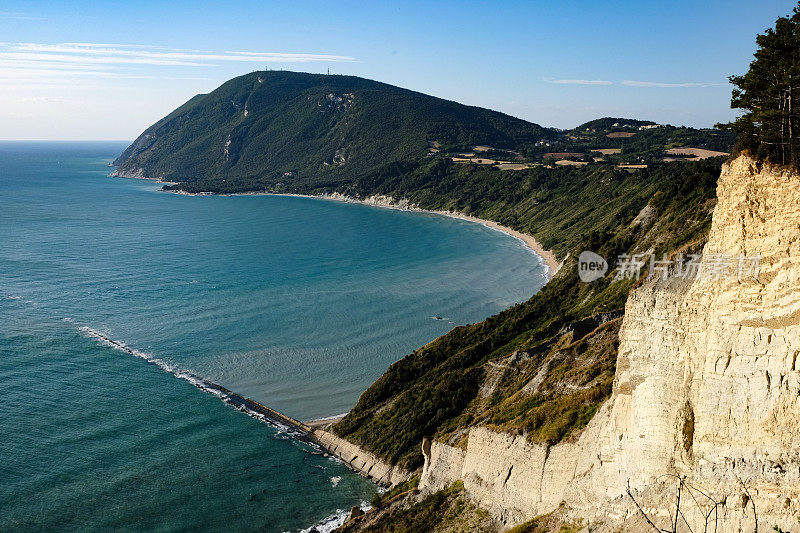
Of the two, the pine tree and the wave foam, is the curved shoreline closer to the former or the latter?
the wave foam

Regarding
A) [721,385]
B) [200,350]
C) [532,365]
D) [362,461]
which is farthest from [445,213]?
[721,385]

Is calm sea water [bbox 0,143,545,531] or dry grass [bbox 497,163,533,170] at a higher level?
dry grass [bbox 497,163,533,170]

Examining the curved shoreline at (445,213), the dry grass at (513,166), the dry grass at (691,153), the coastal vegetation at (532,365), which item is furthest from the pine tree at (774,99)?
the dry grass at (513,166)

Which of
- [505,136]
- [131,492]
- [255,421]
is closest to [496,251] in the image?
[255,421]

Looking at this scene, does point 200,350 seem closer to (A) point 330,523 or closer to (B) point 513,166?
(A) point 330,523

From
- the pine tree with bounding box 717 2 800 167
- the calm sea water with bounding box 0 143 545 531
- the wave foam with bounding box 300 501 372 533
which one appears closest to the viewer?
the pine tree with bounding box 717 2 800 167

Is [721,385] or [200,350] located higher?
[721,385]

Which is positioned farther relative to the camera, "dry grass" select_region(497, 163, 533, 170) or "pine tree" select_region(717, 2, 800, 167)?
Answer: "dry grass" select_region(497, 163, 533, 170)

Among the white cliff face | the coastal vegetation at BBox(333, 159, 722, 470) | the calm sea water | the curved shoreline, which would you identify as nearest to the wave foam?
the calm sea water

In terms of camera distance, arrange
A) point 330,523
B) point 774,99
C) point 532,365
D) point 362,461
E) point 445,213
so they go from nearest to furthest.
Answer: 1. point 774,99
2. point 330,523
3. point 532,365
4. point 362,461
5. point 445,213
